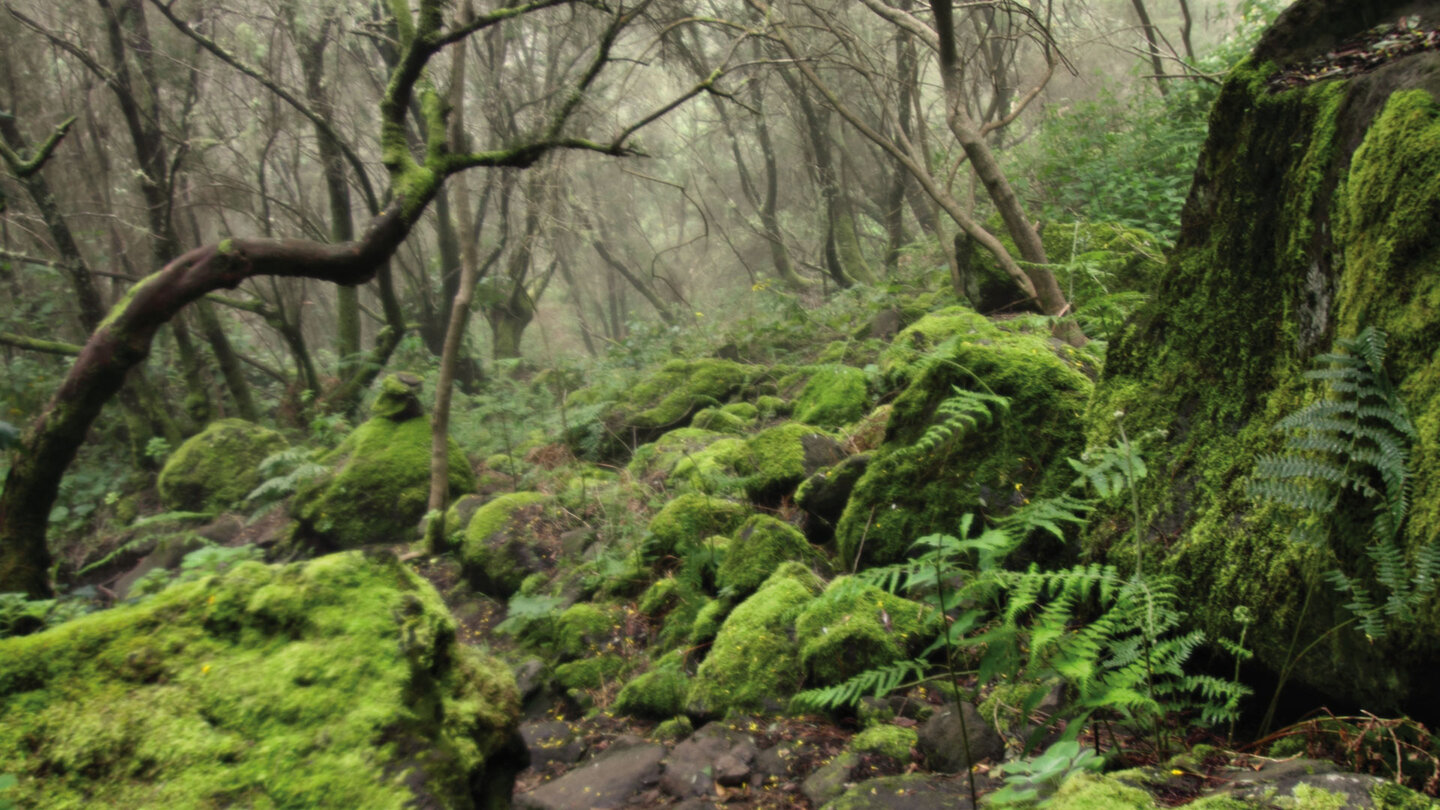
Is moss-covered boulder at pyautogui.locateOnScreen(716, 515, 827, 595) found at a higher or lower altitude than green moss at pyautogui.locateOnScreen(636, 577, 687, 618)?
higher

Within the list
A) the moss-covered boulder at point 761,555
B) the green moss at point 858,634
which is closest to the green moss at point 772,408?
the moss-covered boulder at point 761,555

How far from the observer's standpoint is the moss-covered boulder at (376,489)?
8.58 m

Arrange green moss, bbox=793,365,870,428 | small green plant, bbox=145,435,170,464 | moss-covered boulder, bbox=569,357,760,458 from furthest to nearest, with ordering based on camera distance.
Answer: small green plant, bbox=145,435,170,464 < moss-covered boulder, bbox=569,357,760,458 < green moss, bbox=793,365,870,428

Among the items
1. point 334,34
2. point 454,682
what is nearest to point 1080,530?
point 454,682

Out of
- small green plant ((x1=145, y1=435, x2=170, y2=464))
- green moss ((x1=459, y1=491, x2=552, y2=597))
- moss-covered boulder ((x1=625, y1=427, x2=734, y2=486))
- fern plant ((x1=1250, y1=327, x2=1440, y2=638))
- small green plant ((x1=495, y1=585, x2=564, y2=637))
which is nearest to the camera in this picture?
fern plant ((x1=1250, y1=327, x2=1440, y2=638))

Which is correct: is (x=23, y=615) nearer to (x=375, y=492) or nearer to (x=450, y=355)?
(x=450, y=355)

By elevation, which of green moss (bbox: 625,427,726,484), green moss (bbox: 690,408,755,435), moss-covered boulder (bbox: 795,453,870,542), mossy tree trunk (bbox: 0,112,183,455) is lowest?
moss-covered boulder (bbox: 795,453,870,542)

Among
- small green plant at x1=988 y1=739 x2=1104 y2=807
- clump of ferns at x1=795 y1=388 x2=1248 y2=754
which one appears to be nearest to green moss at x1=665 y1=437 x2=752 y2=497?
clump of ferns at x1=795 y1=388 x2=1248 y2=754

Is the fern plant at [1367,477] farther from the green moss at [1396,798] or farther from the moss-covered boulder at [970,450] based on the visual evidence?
the moss-covered boulder at [970,450]

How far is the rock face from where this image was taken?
6.12 ft

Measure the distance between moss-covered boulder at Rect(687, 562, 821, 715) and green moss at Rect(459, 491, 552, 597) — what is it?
10.2 ft

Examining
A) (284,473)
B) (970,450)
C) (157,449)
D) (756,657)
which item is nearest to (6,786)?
(756,657)

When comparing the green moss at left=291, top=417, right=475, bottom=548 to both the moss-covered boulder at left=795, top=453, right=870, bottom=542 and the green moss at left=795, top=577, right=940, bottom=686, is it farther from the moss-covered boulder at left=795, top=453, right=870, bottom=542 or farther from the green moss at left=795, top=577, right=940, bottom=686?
the green moss at left=795, top=577, right=940, bottom=686

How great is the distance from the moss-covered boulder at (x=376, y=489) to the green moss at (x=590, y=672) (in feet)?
15.5
